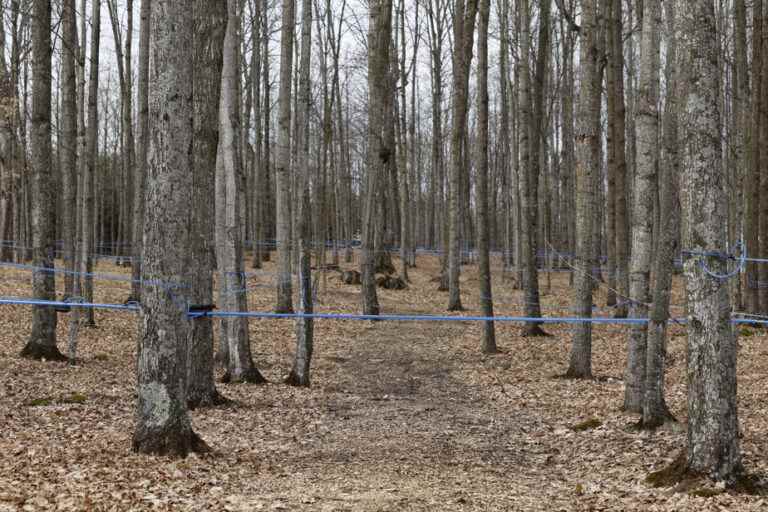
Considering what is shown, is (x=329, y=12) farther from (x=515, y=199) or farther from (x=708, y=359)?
(x=708, y=359)

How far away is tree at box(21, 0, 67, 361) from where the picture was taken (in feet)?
37.3

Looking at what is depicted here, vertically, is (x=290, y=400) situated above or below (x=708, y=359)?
below

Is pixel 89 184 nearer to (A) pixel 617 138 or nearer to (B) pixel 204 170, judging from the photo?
(B) pixel 204 170

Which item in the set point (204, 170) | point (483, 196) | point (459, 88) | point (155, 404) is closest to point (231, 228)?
point (204, 170)

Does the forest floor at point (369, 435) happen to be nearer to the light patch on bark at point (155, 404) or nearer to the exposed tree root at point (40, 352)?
the exposed tree root at point (40, 352)

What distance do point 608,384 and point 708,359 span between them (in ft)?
18.7

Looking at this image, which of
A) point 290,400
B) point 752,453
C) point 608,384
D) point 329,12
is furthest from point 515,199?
point 752,453

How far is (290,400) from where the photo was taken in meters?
10.1

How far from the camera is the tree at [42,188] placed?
1136 centimetres

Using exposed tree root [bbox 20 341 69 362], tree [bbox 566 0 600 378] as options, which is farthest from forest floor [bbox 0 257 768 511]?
tree [bbox 566 0 600 378]

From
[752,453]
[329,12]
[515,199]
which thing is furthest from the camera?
[329,12]

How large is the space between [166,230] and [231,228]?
3.98m

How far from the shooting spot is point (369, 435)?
8.27m

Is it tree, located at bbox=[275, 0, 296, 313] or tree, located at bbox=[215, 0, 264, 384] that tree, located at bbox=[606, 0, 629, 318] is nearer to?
tree, located at bbox=[275, 0, 296, 313]
